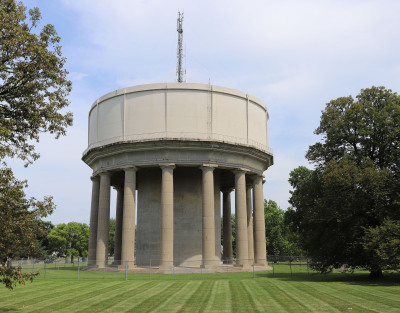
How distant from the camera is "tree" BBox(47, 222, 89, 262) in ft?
325

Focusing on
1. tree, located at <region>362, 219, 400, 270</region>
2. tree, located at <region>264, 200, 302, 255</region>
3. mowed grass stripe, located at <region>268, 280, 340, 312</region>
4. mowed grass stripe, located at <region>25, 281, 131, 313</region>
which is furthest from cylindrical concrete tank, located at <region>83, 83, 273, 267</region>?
tree, located at <region>264, 200, 302, 255</region>

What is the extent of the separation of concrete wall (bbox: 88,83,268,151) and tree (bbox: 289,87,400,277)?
32.5ft

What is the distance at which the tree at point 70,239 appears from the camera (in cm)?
9919

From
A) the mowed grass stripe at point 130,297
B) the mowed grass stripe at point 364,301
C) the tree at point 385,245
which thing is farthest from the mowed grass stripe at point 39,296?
the tree at point 385,245

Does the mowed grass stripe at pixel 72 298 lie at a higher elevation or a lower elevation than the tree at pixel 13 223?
lower

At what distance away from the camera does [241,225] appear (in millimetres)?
40875

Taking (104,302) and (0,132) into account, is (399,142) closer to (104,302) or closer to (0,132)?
(104,302)

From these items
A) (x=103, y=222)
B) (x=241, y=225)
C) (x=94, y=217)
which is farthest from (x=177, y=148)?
(x=94, y=217)

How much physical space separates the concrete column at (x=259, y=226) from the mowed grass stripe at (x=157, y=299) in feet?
66.3

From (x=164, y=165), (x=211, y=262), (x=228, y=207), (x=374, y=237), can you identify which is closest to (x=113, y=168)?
(x=164, y=165)

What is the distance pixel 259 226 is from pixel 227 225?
30.1 ft

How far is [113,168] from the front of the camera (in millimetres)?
42000

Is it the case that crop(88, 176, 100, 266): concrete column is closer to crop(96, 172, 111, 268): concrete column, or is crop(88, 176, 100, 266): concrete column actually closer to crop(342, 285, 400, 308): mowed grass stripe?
crop(96, 172, 111, 268): concrete column

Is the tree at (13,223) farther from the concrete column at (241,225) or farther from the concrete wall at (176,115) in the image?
the concrete column at (241,225)
